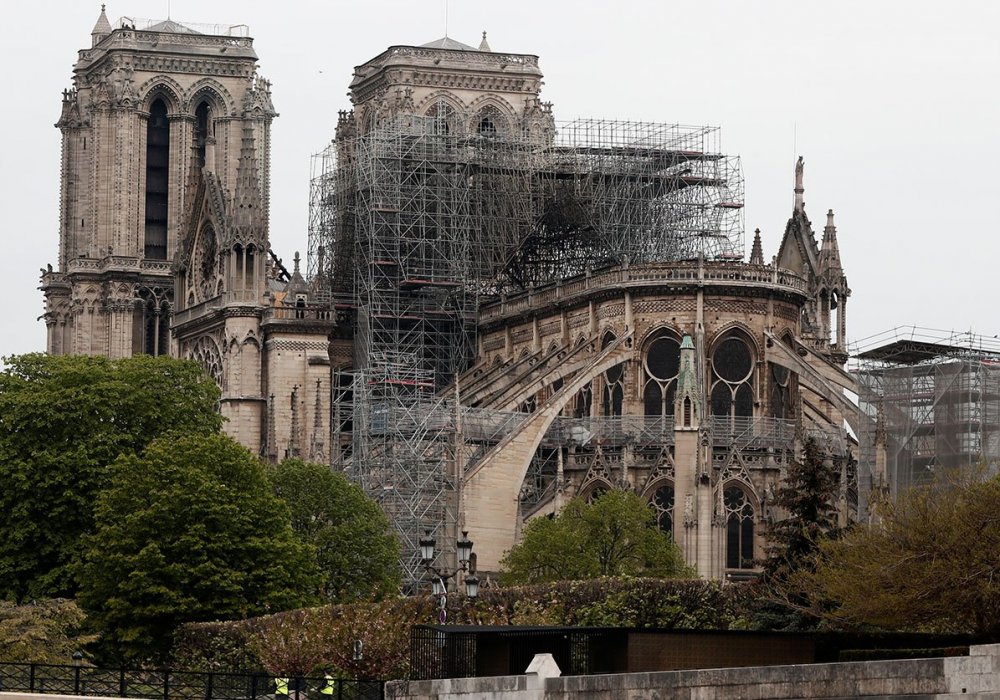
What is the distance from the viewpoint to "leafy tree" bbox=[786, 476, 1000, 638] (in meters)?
51.8

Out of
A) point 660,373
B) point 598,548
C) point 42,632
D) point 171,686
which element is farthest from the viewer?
point 660,373

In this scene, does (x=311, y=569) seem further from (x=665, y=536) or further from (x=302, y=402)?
(x=302, y=402)

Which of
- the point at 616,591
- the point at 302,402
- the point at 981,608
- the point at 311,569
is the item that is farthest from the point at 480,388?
the point at 981,608

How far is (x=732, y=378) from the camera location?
95.1 meters

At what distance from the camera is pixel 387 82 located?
4530 inches

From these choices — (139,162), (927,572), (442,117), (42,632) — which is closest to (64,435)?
(42,632)

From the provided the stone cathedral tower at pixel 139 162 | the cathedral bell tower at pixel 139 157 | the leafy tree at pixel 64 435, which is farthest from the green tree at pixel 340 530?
the cathedral bell tower at pixel 139 157

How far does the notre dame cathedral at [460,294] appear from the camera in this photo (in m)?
90.7

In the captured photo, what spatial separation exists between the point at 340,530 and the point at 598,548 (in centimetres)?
727

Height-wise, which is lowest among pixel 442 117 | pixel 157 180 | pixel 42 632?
pixel 42 632

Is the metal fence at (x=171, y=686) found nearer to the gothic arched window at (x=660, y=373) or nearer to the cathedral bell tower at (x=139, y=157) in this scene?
the gothic arched window at (x=660, y=373)

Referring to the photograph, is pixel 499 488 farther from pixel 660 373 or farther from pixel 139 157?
pixel 139 157

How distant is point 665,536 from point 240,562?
57.6ft

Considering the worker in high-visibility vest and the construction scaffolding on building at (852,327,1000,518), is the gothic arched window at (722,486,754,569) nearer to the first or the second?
the construction scaffolding on building at (852,327,1000,518)
